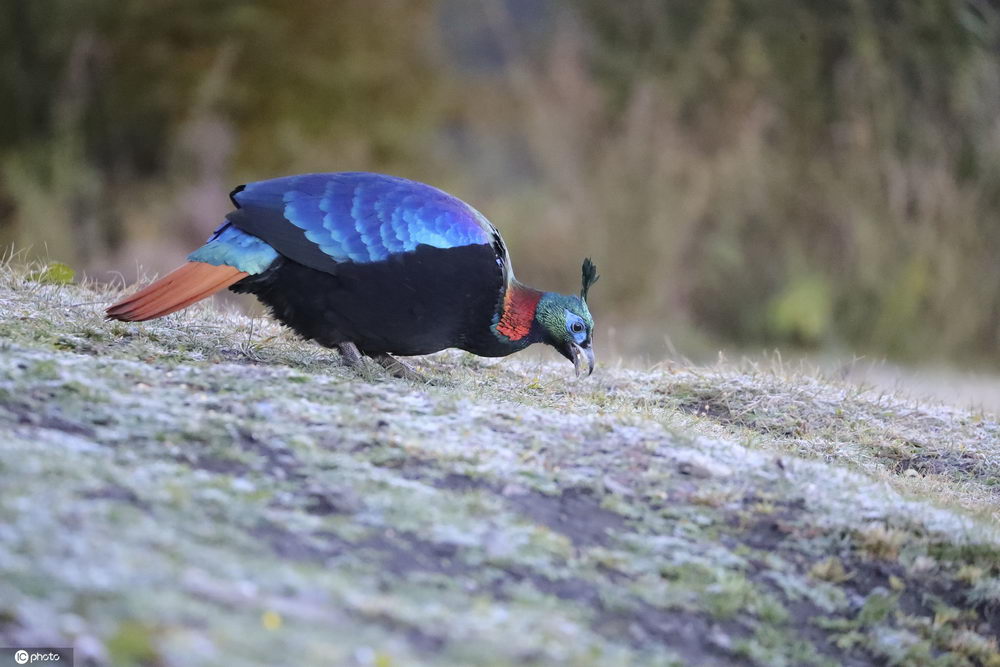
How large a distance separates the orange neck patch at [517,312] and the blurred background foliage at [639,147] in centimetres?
394

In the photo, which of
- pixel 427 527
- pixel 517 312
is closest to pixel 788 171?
pixel 517 312

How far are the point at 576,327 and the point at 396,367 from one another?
0.71 metres

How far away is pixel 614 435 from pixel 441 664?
4.83 ft

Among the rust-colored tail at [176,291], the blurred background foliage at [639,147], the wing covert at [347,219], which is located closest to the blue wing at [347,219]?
the wing covert at [347,219]

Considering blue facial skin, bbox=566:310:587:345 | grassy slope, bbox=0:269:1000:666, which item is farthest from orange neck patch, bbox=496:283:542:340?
grassy slope, bbox=0:269:1000:666

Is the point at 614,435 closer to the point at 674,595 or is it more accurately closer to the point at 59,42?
the point at 674,595

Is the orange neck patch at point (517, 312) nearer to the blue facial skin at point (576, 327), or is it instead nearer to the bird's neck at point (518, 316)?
the bird's neck at point (518, 316)

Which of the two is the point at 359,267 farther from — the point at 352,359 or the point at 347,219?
the point at 352,359

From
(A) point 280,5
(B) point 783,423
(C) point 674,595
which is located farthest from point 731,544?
(A) point 280,5

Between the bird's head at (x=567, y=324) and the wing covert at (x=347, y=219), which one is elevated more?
the wing covert at (x=347, y=219)

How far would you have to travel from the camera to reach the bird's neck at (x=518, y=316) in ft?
14.6

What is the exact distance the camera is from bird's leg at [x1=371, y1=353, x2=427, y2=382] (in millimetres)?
4516

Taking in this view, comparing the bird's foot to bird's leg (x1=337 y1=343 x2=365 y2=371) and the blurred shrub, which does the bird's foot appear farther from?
the blurred shrub

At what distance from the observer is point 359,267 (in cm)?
423
